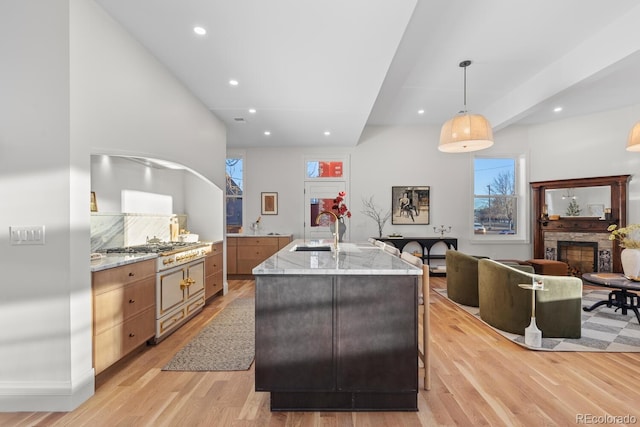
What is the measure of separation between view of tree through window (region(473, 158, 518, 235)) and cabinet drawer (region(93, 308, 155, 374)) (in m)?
6.12

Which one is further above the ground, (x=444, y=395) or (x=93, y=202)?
(x=93, y=202)

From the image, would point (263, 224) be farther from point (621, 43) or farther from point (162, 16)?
point (621, 43)

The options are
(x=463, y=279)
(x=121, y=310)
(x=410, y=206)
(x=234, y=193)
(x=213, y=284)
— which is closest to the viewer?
(x=121, y=310)

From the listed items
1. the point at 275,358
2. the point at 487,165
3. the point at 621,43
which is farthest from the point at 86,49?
the point at 487,165

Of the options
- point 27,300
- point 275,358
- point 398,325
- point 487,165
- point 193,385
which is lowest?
point 193,385

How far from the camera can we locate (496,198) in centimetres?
647

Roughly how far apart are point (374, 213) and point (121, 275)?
4.93m

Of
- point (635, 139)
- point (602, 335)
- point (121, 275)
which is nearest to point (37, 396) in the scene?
point (121, 275)

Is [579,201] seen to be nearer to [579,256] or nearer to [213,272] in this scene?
[579,256]

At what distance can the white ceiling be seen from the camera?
233 centimetres

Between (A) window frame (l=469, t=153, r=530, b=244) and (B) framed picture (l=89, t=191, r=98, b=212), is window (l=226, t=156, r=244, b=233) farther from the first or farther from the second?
(A) window frame (l=469, t=153, r=530, b=244)

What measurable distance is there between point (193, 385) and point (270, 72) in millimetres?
2922

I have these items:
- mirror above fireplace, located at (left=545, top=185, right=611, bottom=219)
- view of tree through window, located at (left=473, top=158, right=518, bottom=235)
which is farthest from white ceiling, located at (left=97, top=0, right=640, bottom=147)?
view of tree through window, located at (left=473, top=158, right=518, bottom=235)

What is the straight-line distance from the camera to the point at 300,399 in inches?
77.4
